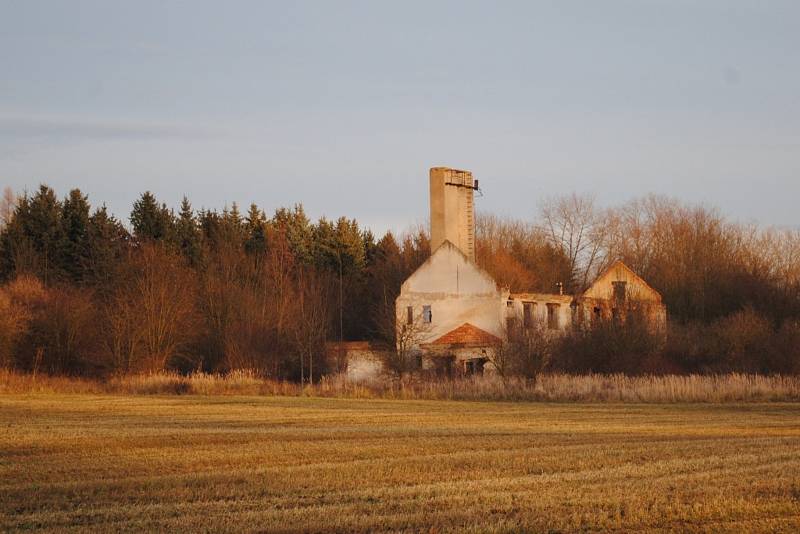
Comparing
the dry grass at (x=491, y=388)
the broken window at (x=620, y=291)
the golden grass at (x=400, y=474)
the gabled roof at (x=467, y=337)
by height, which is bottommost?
the golden grass at (x=400, y=474)

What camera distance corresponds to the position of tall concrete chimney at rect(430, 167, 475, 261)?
64.2 meters

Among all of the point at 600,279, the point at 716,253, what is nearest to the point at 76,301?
the point at 600,279

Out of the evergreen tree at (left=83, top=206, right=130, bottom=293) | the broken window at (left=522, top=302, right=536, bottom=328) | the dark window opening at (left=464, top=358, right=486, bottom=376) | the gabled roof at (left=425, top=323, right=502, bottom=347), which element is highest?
the evergreen tree at (left=83, top=206, right=130, bottom=293)

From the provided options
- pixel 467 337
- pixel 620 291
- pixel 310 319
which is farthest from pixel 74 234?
pixel 620 291

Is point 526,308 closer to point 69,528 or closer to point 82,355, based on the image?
point 82,355

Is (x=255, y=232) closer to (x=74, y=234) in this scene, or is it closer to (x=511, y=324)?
(x=74, y=234)

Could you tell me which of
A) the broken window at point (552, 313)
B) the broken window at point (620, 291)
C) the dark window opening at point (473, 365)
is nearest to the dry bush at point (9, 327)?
the dark window opening at point (473, 365)

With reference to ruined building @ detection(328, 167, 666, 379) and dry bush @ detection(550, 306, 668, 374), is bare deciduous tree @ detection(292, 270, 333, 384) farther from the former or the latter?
dry bush @ detection(550, 306, 668, 374)

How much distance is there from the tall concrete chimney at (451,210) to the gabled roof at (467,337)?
5.23 meters

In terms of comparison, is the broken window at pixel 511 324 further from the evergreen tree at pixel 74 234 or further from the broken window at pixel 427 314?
the evergreen tree at pixel 74 234

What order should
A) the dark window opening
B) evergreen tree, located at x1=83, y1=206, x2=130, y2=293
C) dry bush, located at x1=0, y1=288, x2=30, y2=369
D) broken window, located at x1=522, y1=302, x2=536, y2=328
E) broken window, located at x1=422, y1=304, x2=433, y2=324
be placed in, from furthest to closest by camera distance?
evergreen tree, located at x1=83, y1=206, x2=130, y2=293 < broken window, located at x1=422, y1=304, x2=433, y2=324 < dry bush, located at x1=0, y1=288, x2=30, y2=369 < the dark window opening < broken window, located at x1=522, y1=302, x2=536, y2=328

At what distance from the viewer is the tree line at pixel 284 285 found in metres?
59.5

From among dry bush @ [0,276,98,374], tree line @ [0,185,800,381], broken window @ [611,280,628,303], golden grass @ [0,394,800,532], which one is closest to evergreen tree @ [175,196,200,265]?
tree line @ [0,185,800,381]

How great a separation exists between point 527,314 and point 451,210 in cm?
820
